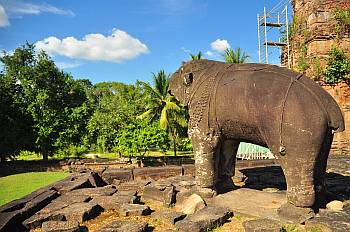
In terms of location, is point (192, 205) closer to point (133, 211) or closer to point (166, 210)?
point (166, 210)

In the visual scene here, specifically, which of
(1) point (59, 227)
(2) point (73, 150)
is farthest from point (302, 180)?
(2) point (73, 150)

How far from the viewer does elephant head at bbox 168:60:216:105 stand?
623 cm

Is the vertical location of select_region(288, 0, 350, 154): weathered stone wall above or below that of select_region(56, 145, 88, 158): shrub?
above

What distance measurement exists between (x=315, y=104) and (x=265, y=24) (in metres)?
19.5

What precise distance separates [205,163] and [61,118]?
1580 cm

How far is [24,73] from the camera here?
68.7ft

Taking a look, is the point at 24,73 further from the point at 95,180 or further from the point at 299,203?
the point at 299,203

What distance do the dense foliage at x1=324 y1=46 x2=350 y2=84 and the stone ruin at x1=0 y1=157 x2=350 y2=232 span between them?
10.3 meters

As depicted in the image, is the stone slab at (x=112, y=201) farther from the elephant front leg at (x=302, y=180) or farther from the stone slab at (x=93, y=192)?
the elephant front leg at (x=302, y=180)

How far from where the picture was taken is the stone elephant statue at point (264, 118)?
15.2ft

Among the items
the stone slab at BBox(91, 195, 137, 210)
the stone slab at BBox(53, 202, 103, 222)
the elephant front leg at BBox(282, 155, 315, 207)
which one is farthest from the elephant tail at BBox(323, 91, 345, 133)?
the stone slab at BBox(53, 202, 103, 222)

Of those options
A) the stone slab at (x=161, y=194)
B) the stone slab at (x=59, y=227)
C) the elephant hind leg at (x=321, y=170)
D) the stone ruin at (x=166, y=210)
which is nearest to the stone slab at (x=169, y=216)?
the stone ruin at (x=166, y=210)

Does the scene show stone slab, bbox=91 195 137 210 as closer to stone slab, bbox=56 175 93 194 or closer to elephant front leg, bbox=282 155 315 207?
stone slab, bbox=56 175 93 194

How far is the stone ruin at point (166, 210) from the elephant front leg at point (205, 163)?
7.6 inches
